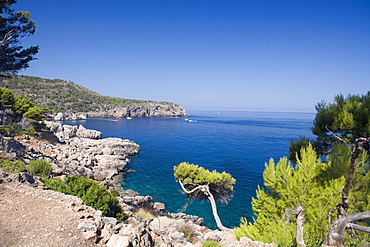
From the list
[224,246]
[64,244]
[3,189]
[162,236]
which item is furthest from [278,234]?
[3,189]

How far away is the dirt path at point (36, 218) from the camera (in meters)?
4.80

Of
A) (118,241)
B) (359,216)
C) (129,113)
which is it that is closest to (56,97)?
(129,113)

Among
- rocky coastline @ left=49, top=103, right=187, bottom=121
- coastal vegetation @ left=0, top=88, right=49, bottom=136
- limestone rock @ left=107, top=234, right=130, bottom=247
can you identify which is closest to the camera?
limestone rock @ left=107, top=234, right=130, bottom=247

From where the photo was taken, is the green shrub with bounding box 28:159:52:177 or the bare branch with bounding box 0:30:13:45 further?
the bare branch with bounding box 0:30:13:45

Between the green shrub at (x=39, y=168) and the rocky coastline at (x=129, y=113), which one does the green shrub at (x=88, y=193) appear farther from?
the rocky coastline at (x=129, y=113)

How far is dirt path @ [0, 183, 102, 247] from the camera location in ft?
15.7

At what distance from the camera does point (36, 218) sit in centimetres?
576

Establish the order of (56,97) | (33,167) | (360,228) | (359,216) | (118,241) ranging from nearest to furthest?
(360,228)
(359,216)
(118,241)
(33,167)
(56,97)

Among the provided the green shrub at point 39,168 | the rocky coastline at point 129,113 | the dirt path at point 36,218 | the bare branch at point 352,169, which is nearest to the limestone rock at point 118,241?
the dirt path at point 36,218

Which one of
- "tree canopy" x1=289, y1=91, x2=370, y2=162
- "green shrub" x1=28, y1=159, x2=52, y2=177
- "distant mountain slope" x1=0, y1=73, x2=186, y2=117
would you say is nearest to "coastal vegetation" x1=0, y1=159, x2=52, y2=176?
"green shrub" x1=28, y1=159, x2=52, y2=177

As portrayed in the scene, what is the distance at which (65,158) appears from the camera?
81.5 feet

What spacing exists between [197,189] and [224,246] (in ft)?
20.3

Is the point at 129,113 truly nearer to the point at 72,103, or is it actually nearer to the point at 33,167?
the point at 72,103

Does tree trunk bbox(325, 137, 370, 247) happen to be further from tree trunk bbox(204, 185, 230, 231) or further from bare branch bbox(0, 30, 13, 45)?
bare branch bbox(0, 30, 13, 45)
